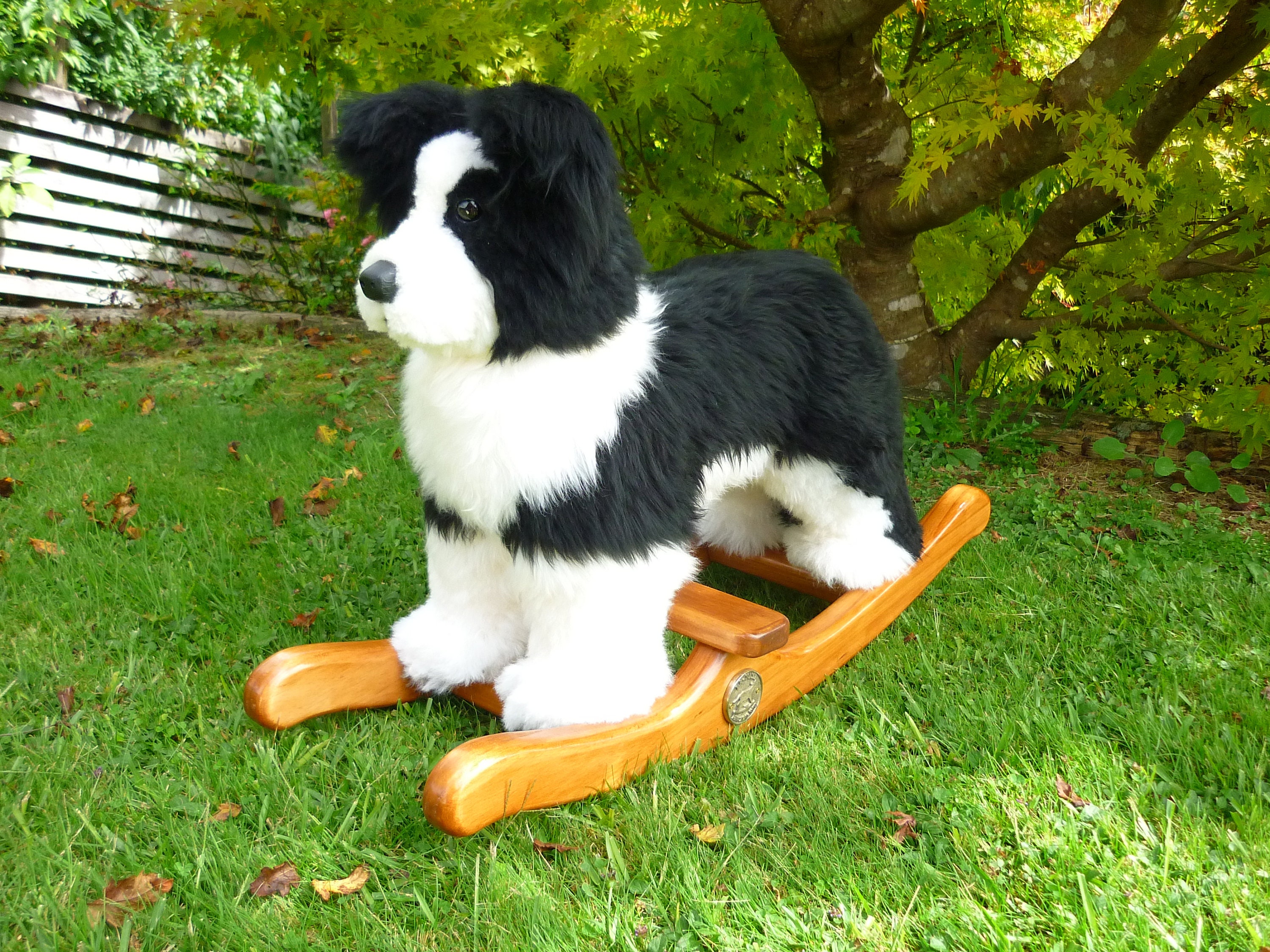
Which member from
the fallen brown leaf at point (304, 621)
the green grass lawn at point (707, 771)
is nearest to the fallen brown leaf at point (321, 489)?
the green grass lawn at point (707, 771)

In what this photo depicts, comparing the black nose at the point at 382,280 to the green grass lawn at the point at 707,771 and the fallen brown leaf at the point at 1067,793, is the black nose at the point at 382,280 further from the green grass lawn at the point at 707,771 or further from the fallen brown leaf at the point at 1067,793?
the fallen brown leaf at the point at 1067,793

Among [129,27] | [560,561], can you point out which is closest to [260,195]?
[129,27]

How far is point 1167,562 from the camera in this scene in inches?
88.2

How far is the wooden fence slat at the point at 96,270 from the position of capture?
4.68 meters

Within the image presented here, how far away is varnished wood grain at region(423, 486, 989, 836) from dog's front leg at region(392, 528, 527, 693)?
28 cm

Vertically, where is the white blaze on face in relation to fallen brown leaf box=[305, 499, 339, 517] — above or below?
above

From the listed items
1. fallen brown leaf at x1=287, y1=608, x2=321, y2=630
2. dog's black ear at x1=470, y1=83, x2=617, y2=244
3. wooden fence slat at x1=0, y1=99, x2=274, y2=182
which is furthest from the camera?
wooden fence slat at x1=0, y1=99, x2=274, y2=182

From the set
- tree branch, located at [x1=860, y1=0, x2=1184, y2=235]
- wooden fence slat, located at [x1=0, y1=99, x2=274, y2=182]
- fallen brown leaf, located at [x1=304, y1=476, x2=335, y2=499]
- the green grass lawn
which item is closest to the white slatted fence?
wooden fence slat, located at [x1=0, y1=99, x2=274, y2=182]

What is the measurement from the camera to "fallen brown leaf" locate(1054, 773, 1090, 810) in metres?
1.44

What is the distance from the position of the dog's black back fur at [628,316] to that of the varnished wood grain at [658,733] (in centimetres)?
19

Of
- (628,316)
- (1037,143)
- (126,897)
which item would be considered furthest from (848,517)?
(126,897)

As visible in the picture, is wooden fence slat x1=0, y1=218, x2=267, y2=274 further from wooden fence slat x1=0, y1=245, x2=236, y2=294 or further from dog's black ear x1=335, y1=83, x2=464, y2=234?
dog's black ear x1=335, y1=83, x2=464, y2=234

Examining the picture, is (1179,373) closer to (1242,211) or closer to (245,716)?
(1242,211)

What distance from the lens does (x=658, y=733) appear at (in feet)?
4.96
